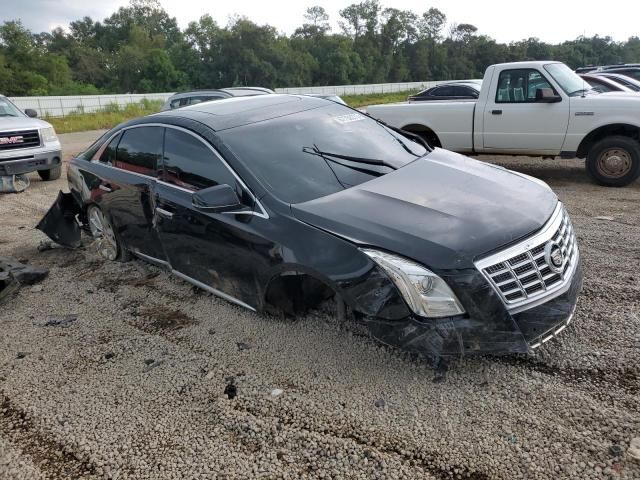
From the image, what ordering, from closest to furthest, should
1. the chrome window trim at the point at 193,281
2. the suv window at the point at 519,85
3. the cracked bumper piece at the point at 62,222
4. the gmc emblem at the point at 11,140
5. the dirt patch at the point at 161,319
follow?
the chrome window trim at the point at 193,281, the dirt patch at the point at 161,319, the cracked bumper piece at the point at 62,222, the suv window at the point at 519,85, the gmc emblem at the point at 11,140

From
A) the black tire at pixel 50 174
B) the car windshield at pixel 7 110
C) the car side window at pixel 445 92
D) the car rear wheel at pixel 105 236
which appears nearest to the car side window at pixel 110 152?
the car rear wheel at pixel 105 236

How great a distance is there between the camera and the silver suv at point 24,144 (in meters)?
8.94

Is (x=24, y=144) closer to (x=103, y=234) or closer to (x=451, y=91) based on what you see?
(x=103, y=234)

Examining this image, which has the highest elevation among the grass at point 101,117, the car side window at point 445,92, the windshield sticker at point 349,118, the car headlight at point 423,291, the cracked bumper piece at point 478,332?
the windshield sticker at point 349,118

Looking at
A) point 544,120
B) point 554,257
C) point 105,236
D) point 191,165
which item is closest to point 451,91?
point 544,120

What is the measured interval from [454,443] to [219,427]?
4.02ft

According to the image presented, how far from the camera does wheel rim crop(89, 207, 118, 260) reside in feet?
16.5

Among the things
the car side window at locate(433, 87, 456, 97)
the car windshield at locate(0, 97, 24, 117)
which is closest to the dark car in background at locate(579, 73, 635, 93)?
the car side window at locate(433, 87, 456, 97)

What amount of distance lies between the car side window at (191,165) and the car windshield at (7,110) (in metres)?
7.61

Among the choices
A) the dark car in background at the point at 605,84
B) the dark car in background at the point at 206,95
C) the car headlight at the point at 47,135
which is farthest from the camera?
the dark car in background at the point at 206,95

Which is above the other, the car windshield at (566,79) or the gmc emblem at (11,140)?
the car windshield at (566,79)

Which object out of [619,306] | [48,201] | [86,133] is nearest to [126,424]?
[619,306]

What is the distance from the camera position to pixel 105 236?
17.1 feet

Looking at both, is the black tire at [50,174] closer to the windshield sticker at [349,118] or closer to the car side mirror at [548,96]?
the windshield sticker at [349,118]
